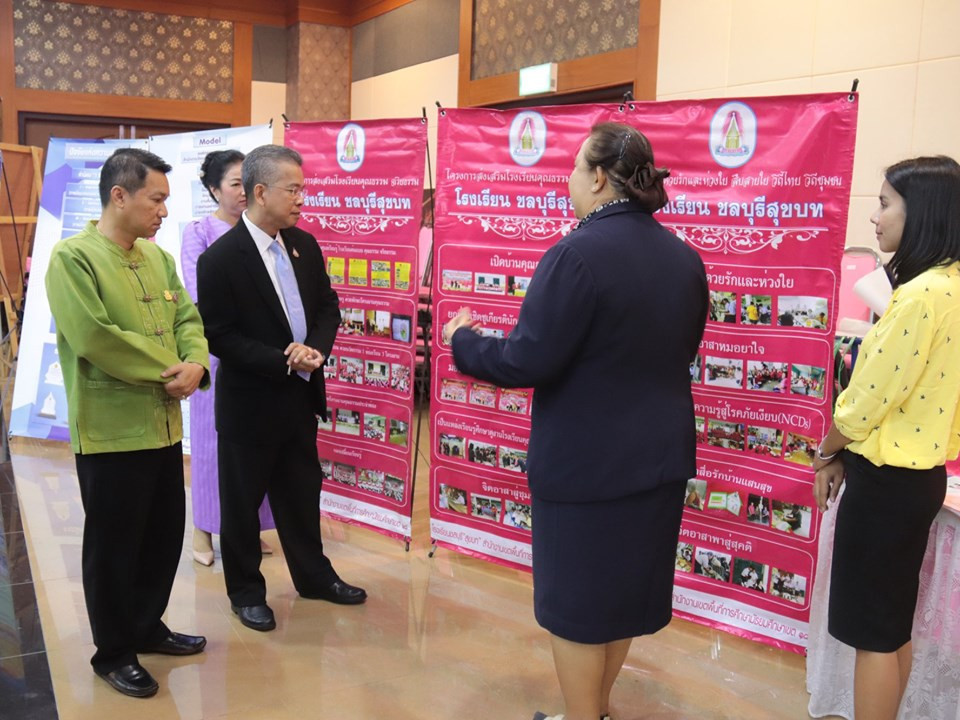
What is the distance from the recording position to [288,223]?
9.56ft

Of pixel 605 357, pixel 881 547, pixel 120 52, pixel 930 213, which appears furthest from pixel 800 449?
pixel 120 52

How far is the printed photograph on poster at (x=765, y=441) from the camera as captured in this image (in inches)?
108

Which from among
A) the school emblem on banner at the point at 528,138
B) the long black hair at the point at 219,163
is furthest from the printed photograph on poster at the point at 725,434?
the long black hair at the point at 219,163

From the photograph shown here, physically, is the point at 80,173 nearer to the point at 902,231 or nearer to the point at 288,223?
the point at 288,223

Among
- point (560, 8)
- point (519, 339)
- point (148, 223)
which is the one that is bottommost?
point (519, 339)

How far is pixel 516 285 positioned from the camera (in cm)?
324

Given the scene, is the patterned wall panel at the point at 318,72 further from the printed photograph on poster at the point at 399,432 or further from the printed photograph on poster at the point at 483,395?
the printed photograph on poster at the point at 483,395

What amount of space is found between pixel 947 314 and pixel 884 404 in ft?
0.77

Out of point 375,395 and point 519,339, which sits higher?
point 519,339

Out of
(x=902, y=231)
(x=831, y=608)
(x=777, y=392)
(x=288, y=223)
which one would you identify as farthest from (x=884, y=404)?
(x=288, y=223)

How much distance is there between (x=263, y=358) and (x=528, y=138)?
124 centimetres

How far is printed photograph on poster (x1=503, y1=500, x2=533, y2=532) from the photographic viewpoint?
3.35 m

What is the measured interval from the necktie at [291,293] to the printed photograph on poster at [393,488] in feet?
2.78

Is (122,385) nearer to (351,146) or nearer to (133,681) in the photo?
Result: (133,681)
